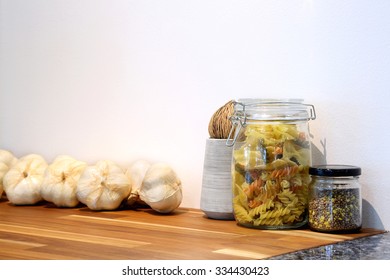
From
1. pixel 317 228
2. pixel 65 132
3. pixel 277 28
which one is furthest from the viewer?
pixel 65 132

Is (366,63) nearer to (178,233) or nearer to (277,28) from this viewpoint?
(277,28)

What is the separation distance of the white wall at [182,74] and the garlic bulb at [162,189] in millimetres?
84

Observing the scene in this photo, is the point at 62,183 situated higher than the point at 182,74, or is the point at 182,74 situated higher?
the point at 182,74

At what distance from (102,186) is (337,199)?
0.49 m

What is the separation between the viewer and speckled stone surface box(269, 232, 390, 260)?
3.29 ft

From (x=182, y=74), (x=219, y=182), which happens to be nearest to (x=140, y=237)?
(x=219, y=182)

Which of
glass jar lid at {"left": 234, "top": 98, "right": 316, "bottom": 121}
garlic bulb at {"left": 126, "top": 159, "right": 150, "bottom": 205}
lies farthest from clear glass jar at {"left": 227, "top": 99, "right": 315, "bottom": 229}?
garlic bulb at {"left": 126, "top": 159, "right": 150, "bottom": 205}

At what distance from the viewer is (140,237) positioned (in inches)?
46.1

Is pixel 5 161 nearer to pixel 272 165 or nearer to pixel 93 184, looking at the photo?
pixel 93 184

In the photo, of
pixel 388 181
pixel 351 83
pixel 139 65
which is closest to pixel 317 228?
pixel 388 181

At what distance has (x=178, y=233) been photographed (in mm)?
1206

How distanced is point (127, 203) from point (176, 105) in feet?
0.73

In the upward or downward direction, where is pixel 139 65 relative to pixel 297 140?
upward
